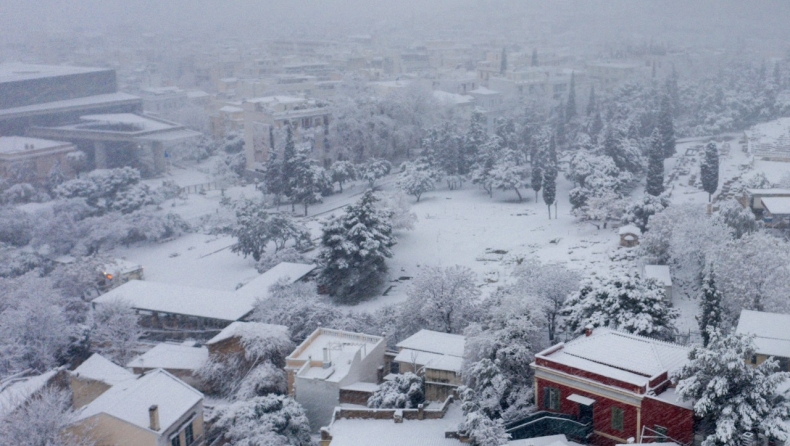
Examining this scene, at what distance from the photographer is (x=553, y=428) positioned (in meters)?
15.7

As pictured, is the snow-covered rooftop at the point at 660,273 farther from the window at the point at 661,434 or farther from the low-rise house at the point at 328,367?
the window at the point at 661,434

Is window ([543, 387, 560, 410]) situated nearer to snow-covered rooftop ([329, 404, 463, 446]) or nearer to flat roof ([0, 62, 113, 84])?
snow-covered rooftop ([329, 404, 463, 446])

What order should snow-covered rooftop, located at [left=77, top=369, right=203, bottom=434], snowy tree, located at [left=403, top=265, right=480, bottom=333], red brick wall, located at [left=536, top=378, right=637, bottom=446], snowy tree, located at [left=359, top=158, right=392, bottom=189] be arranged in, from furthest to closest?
snowy tree, located at [left=359, top=158, right=392, bottom=189]
snowy tree, located at [left=403, top=265, right=480, bottom=333]
snow-covered rooftop, located at [left=77, top=369, right=203, bottom=434]
red brick wall, located at [left=536, top=378, right=637, bottom=446]

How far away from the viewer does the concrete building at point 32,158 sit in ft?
148

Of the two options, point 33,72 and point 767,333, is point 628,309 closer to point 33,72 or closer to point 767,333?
point 767,333

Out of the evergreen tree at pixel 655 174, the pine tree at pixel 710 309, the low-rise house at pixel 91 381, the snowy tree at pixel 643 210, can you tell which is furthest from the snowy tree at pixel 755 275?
the low-rise house at pixel 91 381

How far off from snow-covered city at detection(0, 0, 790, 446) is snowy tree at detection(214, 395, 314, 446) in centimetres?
6

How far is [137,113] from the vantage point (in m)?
57.2

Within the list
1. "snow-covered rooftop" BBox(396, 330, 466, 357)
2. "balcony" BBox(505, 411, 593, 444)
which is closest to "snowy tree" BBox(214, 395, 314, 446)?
"snow-covered rooftop" BBox(396, 330, 466, 357)

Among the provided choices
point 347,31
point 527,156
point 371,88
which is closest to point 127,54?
point 347,31

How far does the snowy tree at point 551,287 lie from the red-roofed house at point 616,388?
490cm

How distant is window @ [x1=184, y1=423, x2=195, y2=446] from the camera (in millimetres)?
17520

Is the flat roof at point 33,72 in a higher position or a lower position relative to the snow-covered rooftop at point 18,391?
higher

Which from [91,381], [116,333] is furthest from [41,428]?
[116,333]
